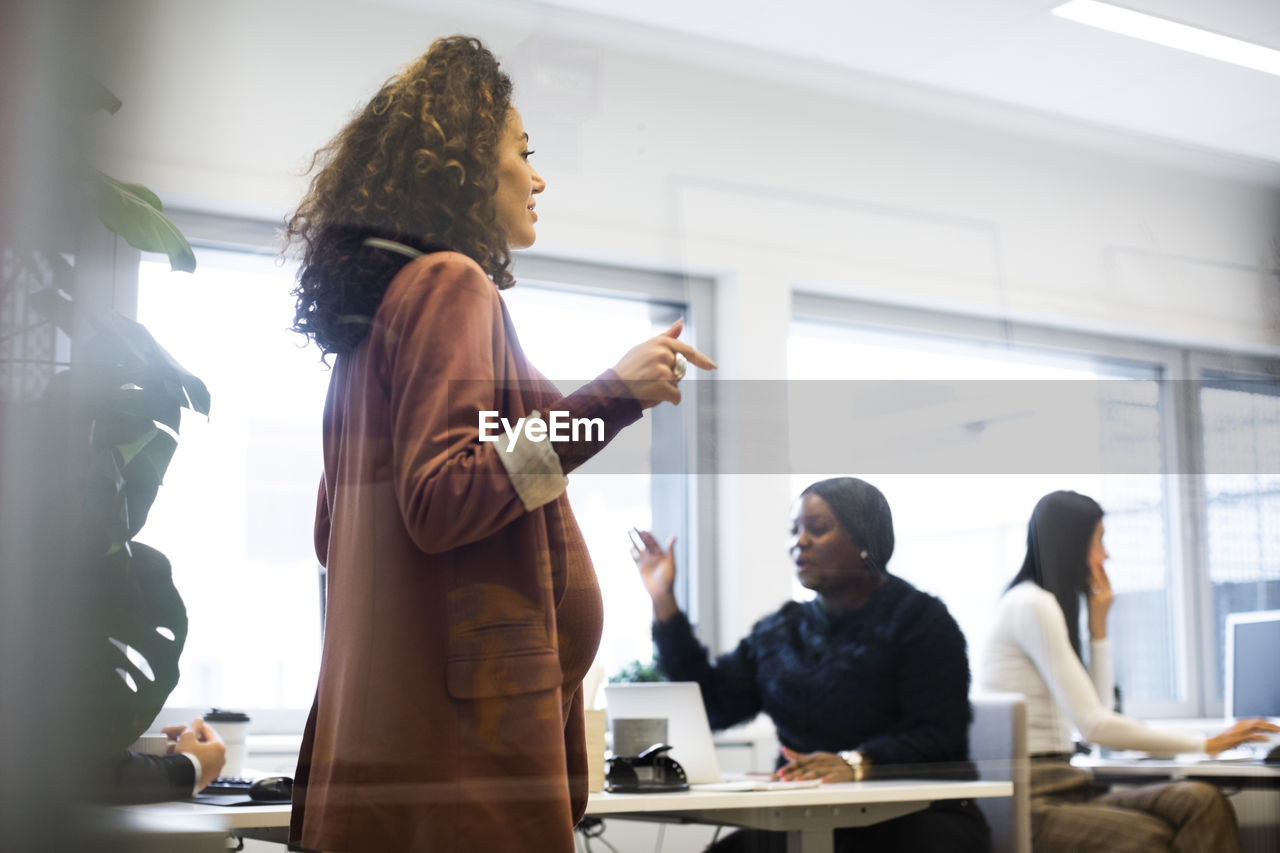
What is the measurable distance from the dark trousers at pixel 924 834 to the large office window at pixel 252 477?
76 cm

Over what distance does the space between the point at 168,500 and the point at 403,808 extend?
1.43 ft

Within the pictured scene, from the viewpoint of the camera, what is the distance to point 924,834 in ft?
6.46

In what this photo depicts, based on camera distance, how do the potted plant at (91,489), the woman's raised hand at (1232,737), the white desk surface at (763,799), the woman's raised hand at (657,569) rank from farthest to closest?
1. the woman's raised hand at (1232,737)
2. the woman's raised hand at (657,569)
3. the white desk surface at (763,799)
4. the potted plant at (91,489)

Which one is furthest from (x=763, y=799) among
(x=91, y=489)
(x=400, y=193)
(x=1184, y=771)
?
(x=91, y=489)

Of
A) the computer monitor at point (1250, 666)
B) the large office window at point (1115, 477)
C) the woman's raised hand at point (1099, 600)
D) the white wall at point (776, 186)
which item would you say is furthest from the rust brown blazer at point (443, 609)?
the computer monitor at point (1250, 666)

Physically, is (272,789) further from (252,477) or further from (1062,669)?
(1062,669)

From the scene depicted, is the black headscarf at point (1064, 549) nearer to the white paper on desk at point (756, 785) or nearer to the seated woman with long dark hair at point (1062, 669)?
the seated woman with long dark hair at point (1062, 669)

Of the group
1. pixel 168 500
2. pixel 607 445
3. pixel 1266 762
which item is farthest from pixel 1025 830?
pixel 168 500

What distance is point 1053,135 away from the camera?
195cm

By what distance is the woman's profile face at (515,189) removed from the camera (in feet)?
4.43

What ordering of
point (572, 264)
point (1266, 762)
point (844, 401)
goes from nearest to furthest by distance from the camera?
1. point (572, 264)
2. point (844, 401)
3. point (1266, 762)

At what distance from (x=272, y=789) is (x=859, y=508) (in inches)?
37.2

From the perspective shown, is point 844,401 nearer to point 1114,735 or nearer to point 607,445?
point 607,445

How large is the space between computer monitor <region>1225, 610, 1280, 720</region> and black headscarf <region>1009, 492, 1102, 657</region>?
0.84ft
